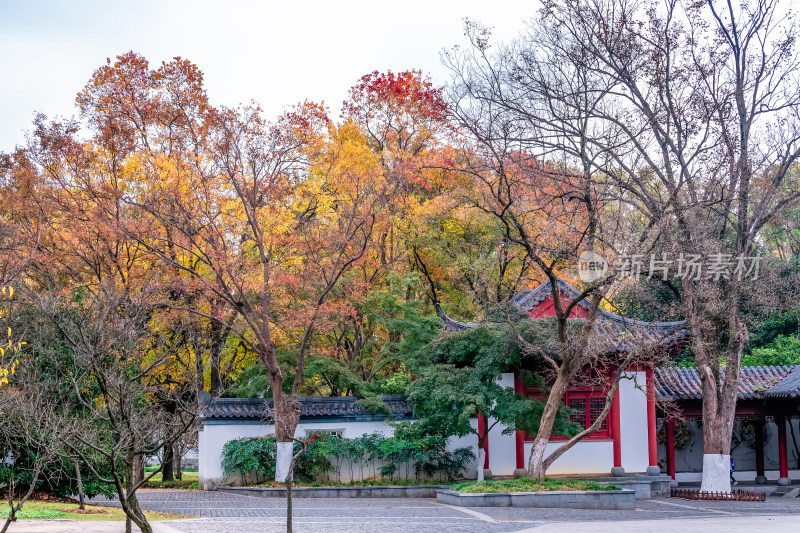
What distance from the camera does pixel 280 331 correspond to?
832 inches

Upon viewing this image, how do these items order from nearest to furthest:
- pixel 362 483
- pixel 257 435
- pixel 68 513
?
pixel 68 513, pixel 362 483, pixel 257 435

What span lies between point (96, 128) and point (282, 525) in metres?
13.2

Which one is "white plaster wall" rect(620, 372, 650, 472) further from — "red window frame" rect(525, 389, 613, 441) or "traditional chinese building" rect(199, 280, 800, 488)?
"red window frame" rect(525, 389, 613, 441)

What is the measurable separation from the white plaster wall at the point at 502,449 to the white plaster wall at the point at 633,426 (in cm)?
275

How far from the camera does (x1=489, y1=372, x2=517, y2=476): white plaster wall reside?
20984mm

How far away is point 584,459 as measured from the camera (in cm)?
2105

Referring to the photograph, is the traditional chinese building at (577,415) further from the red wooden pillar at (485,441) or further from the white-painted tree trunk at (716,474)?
the white-painted tree trunk at (716,474)

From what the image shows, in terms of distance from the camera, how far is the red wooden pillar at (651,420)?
68.9ft

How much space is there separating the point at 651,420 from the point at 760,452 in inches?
188

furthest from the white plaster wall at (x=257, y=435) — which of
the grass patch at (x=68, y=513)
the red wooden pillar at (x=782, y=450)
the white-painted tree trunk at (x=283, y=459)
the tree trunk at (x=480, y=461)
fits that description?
the red wooden pillar at (x=782, y=450)

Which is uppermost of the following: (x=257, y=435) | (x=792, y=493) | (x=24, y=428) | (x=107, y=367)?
(x=107, y=367)

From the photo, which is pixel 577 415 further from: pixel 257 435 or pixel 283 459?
pixel 257 435

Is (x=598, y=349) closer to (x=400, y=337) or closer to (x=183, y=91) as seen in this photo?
(x=400, y=337)

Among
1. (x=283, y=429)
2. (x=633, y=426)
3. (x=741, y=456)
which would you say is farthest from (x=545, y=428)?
(x=741, y=456)
